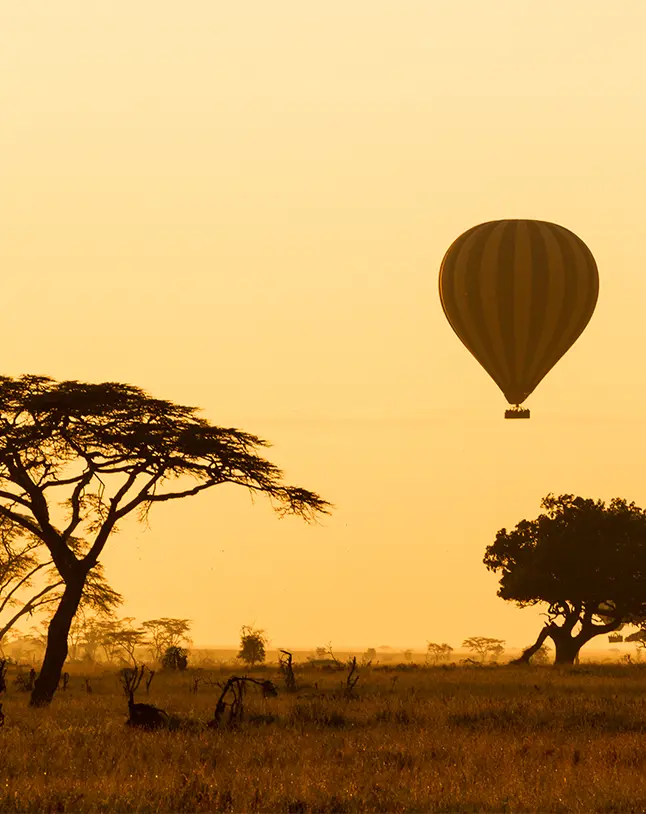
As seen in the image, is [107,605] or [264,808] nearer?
[264,808]

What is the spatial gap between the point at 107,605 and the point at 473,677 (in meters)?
16.7

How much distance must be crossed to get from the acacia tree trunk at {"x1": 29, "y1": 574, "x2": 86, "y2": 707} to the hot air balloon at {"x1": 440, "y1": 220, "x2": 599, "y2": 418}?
1865 centimetres

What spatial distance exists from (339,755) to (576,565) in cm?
3837

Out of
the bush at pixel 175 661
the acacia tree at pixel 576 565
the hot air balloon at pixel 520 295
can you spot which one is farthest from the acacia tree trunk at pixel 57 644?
the acacia tree at pixel 576 565

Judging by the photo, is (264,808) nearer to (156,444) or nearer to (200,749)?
(200,749)

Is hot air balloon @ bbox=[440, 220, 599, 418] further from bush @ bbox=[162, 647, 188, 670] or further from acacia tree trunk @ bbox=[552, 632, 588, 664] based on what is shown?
acacia tree trunk @ bbox=[552, 632, 588, 664]

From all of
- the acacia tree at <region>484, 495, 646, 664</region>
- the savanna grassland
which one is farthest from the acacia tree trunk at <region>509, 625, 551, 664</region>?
the savanna grassland

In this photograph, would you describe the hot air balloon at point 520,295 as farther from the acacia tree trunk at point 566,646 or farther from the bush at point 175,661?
the acacia tree trunk at point 566,646

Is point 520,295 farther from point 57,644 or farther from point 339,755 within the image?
point 339,755

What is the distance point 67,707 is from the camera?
29062 mm

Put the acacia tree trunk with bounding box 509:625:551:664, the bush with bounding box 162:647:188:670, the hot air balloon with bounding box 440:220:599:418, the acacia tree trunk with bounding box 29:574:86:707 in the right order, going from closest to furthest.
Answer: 1. the acacia tree trunk with bounding box 29:574:86:707
2. the hot air balloon with bounding box 440:220:599:418
3. the bush with bounding box 162:647:188:670
4. the acacia tree trunk with bounding box 509:625:551:664

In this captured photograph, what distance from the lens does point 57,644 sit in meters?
31.5

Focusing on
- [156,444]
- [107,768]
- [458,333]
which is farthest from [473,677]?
[107,768]

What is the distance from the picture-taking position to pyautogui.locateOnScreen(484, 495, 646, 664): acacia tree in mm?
56656
